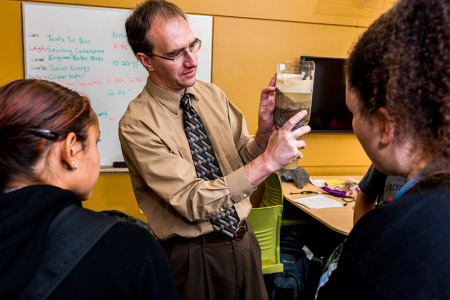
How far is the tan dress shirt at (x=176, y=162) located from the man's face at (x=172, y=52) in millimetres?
60

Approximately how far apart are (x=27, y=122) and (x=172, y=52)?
843 millimetres

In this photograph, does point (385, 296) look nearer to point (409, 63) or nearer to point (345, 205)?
point (409, 63)

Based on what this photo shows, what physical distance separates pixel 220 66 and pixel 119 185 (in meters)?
1.33

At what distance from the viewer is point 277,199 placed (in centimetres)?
263

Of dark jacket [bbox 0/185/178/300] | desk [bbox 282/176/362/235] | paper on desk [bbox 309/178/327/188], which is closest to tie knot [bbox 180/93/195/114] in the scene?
dark jacket [bbox 0/185/178/300]

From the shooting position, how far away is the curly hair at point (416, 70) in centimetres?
57

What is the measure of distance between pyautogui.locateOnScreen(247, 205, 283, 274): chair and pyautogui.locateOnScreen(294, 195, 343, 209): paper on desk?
342 millimetres

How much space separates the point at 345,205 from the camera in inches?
96.8

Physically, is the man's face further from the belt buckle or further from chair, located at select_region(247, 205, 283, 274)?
chair, located at select_region(247, 205, 283, 274)

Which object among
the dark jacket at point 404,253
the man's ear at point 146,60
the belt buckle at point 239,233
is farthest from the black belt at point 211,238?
the dark jacket at point 404,253

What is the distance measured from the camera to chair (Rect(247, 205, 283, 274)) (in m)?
2.10

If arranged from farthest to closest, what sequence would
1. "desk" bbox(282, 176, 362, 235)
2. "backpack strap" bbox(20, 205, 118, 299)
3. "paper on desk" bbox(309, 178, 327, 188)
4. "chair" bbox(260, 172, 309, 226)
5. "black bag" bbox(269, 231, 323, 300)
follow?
"paper on desk" bbox(309, 178, 327, 188)
"chair" bbox(260, 172, 309, 226)
"black bag" bbox(269, 231, 323, 300)
"desk" bbox(282, 176, 362, 235)
"backpack strap" bbox(20, 205, 118, 299)

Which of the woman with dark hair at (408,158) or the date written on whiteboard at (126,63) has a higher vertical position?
the date written on whiteboard at (126,63)

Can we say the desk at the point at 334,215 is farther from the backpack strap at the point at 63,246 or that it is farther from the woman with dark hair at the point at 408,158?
the backpack strap at the point at 63,246
